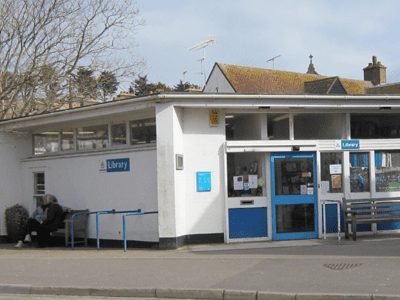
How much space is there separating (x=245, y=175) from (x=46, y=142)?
19.6 ft

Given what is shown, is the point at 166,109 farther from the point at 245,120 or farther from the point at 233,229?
the point at 233,229

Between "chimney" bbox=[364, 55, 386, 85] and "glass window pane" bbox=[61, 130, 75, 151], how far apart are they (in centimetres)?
3276

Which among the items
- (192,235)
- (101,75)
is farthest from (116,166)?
(101,75)

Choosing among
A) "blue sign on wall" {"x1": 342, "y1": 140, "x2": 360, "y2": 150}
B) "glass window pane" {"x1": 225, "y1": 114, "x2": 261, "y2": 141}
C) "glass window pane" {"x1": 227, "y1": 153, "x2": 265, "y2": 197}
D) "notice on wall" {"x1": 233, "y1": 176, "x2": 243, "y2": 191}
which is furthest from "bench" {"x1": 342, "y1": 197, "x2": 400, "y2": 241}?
"glass window pane" {"x1": 225, "y1": 114, "x2": 261, "y2": 141}

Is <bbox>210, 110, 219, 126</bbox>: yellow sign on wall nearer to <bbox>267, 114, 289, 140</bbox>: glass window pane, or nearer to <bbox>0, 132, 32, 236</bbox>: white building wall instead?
<bbox>267, 114, 289, 140</bbox>: glass window pane

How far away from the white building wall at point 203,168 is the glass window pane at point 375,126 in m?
3.29

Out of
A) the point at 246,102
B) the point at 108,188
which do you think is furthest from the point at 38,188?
the point at 246,102

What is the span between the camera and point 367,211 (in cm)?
1158

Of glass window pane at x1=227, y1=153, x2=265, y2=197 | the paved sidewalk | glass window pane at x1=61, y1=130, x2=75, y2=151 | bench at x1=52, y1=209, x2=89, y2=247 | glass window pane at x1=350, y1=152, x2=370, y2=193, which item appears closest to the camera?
the paved sidewalk

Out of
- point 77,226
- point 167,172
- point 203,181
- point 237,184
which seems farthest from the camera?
point 77,226

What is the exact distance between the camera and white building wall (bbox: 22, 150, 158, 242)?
11781 millimetres

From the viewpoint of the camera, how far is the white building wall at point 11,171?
14391 mm

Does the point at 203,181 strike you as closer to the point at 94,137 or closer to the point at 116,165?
the point at 116,165

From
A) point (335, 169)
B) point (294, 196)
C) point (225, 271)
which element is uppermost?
point (335, 169)
